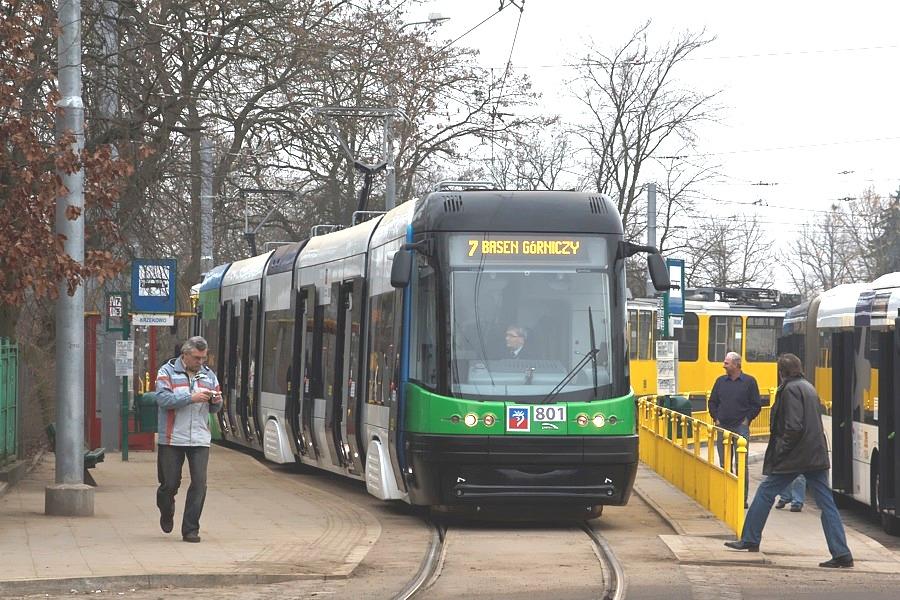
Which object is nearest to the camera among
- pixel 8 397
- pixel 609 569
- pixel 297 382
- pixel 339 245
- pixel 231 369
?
pixel 609 569

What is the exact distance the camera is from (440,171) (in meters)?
49.7

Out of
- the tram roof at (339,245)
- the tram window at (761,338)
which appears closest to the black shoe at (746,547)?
the tram roof at (339,245)

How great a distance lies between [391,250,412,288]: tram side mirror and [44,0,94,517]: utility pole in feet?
9.69

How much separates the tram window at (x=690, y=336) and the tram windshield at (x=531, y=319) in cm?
2733

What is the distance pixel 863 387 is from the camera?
16922mm

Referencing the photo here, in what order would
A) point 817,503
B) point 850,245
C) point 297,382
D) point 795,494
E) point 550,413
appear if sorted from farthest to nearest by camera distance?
point 850,245
point 297,382
point 795,494
point 550,413
point 817,503

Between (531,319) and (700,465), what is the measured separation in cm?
367

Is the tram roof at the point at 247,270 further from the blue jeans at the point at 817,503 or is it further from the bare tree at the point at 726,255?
the bare tree at the point at 726,255

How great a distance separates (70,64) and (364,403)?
442 cm

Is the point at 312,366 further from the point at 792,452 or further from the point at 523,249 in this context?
the point at 792,452

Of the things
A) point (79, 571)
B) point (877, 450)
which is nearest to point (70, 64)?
point (79, 571)

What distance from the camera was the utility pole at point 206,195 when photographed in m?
25.4

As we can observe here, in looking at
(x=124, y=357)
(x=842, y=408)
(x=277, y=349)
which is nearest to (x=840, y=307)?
(x=842, y=408)

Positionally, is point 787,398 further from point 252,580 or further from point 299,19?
point 299,19
